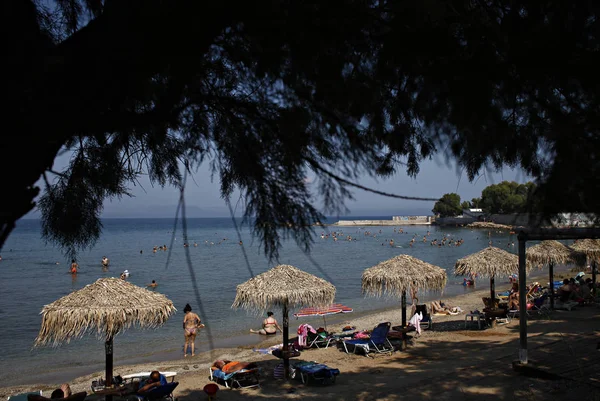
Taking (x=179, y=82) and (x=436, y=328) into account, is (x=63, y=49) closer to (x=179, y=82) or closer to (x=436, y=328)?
(x=179, y=82)

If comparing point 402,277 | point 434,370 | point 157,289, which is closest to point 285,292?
point 434,370

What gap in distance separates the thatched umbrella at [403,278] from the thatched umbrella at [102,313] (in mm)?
5255

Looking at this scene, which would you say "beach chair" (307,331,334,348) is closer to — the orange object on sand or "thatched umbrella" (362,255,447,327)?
"thatched umbrella" (362,255,447,327)

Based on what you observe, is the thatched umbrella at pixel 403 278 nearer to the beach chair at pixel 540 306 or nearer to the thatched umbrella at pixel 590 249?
the beach chair at pixel 540 306

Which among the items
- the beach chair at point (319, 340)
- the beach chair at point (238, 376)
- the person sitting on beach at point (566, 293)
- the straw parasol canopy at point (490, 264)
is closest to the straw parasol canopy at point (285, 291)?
the beach chair at point (238, 376)

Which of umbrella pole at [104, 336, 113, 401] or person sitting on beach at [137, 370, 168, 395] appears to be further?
umbrella pole at [104, 336, 113, 401]

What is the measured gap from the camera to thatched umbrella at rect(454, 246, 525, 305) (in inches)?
536

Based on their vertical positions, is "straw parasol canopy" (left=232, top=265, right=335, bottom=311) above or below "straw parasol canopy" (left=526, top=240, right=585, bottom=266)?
below

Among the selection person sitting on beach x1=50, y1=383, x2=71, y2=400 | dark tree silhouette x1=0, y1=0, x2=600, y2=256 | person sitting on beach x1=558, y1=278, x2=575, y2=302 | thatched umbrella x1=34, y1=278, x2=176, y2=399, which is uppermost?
dark tree silhouette x1=0, y1=0, x2=600, y2=256

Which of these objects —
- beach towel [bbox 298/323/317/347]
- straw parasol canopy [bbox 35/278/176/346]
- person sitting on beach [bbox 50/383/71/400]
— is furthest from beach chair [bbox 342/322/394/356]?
person sitting on beach [bbox 50/383/71/400]

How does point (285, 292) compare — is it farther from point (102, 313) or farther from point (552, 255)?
point (552, 255)

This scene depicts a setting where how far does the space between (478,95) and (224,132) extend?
4.59 ft

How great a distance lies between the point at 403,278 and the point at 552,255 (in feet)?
21.3

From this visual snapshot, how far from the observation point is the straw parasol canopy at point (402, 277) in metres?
11.7
